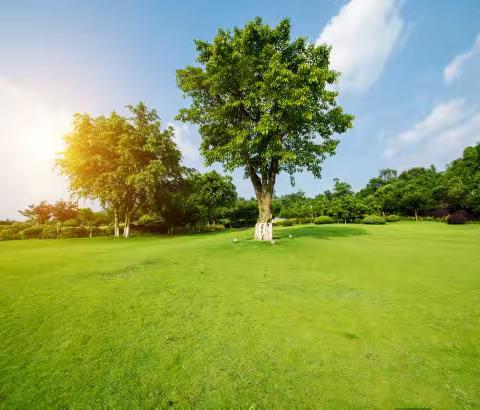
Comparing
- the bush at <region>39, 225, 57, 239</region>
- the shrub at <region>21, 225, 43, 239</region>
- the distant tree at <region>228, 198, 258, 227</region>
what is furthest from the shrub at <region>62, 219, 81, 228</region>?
the distant tree at <region>228, 198, 258, 227</region>

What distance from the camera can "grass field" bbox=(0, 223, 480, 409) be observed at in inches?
124

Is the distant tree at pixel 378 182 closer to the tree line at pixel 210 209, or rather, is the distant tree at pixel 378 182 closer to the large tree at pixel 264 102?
the tree line at pixel 210 209

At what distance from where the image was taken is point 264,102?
15.8 meters

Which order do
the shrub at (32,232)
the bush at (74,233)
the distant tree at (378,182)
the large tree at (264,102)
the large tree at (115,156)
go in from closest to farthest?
the large tree at (264,102), the large tree at (115,156), the shrub at (32,232), the bush at (74,233), the distant tree at (378,182)

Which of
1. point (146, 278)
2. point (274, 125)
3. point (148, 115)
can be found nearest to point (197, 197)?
point (148, 115)

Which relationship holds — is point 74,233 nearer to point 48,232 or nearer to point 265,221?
point 48,232

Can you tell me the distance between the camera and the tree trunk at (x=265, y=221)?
661 inches

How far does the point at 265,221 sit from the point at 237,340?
12.9 meters

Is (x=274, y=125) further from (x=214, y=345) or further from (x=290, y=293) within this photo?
(x=214, y=345)

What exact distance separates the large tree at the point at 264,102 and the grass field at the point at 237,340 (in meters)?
9.86

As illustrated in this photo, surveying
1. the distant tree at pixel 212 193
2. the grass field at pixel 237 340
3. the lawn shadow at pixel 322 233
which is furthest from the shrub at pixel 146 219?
the grass field at pixel 237 340

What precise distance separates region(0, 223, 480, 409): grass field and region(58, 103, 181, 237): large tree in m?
17.7

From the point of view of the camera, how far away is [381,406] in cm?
298

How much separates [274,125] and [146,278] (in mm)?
11255
